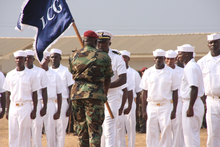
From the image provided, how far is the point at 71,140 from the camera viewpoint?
48.3 ft

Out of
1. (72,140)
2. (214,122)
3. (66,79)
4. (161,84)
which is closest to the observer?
(214,122)

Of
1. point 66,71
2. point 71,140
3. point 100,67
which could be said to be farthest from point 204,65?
point 71,140

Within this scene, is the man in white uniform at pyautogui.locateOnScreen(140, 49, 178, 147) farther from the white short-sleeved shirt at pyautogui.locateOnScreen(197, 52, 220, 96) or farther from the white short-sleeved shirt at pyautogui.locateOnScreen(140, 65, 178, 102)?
the white short-sleeved shirt at pyautogui.locateOnScreen(197, 52, 220, 96)

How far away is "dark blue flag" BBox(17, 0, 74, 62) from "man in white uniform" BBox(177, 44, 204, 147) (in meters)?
2.87

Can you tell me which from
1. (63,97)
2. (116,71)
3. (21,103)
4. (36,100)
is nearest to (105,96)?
(116,71)

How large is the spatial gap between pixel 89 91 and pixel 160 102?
3625 mm

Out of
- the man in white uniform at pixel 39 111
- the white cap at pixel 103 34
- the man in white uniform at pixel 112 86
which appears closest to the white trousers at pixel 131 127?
the man in white uniform at pixel 39 111

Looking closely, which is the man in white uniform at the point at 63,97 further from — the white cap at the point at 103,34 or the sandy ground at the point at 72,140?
the white cap at the point at 103,34

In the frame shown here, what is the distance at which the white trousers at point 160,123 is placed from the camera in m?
9.21

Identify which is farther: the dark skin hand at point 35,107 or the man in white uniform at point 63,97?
the man in white uniform at point 63,97

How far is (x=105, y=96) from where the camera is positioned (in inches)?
251

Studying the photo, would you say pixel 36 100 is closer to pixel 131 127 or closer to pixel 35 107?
pixel 35 107

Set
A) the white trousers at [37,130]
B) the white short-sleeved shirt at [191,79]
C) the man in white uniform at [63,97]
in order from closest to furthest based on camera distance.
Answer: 1. the white short-sleeved shirt at [191,79]
2. the white trousers at [37,130]
3. the man in white uniform at [63,97]

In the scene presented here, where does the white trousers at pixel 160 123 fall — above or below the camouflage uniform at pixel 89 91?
below
